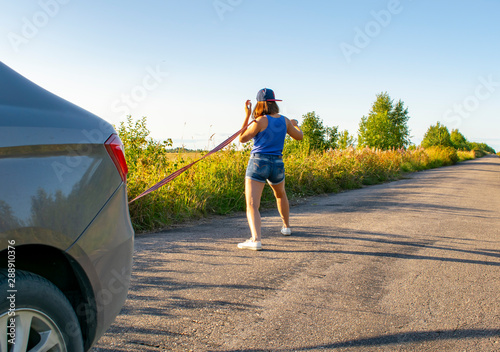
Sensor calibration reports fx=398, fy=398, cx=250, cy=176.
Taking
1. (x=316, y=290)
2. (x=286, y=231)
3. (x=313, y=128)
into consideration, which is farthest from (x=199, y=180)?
(x=313, y=128)

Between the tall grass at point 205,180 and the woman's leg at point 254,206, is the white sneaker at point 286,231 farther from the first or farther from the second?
the tall grass at point 205,180

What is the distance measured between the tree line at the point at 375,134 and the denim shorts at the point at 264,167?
9253mm

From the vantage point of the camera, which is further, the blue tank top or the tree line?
the tree line

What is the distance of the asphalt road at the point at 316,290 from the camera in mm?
2801

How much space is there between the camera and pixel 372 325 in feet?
10.0

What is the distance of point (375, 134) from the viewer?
41.3 m

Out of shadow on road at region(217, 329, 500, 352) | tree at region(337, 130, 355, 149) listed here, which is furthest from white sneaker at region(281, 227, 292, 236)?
tree at region(337, 130, 355, 149)

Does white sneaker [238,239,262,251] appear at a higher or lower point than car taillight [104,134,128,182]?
lower

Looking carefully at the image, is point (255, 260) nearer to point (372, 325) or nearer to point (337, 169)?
point (372, 325)

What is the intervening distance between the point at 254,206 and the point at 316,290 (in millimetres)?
1737

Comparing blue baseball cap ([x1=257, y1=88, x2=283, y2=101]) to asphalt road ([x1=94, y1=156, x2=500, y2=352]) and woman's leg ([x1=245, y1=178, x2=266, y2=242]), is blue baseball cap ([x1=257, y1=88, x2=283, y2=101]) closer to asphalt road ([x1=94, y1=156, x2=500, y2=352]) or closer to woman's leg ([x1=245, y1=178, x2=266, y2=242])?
woman's leg ([x1=245, y1=178, x2=266, y2=242])

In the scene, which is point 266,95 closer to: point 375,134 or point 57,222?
point 57,222

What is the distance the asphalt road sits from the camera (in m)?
2.80

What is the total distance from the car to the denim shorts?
311cm
